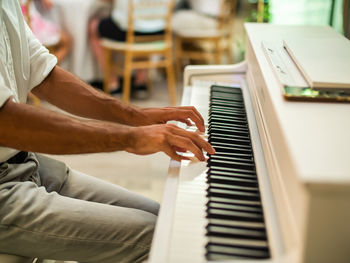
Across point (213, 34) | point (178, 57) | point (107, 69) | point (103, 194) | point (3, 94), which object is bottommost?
point (178, 57)

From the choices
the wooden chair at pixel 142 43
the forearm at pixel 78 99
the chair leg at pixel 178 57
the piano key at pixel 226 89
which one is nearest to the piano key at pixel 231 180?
the forearm at pixel 78 99

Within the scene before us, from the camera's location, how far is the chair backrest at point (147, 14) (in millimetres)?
3605

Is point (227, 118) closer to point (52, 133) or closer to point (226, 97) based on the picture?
point (226, 97)

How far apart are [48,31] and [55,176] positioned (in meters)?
2.51

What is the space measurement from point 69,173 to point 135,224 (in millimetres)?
347

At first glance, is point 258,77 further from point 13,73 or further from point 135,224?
point 13,73

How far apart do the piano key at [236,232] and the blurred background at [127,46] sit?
1.74 metres

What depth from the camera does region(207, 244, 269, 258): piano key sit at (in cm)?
91

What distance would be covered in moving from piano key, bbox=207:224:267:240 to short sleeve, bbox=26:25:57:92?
78 cm

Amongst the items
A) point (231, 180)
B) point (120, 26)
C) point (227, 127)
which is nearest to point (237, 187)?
point (231, 180)

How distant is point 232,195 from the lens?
109 centimetres

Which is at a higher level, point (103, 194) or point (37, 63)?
point (37, 63)

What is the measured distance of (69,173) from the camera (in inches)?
57.9

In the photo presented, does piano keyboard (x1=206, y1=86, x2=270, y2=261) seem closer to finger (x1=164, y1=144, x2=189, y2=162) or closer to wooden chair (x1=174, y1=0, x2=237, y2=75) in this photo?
finger (x1=164, y1=144, x2=189, y2=162)
